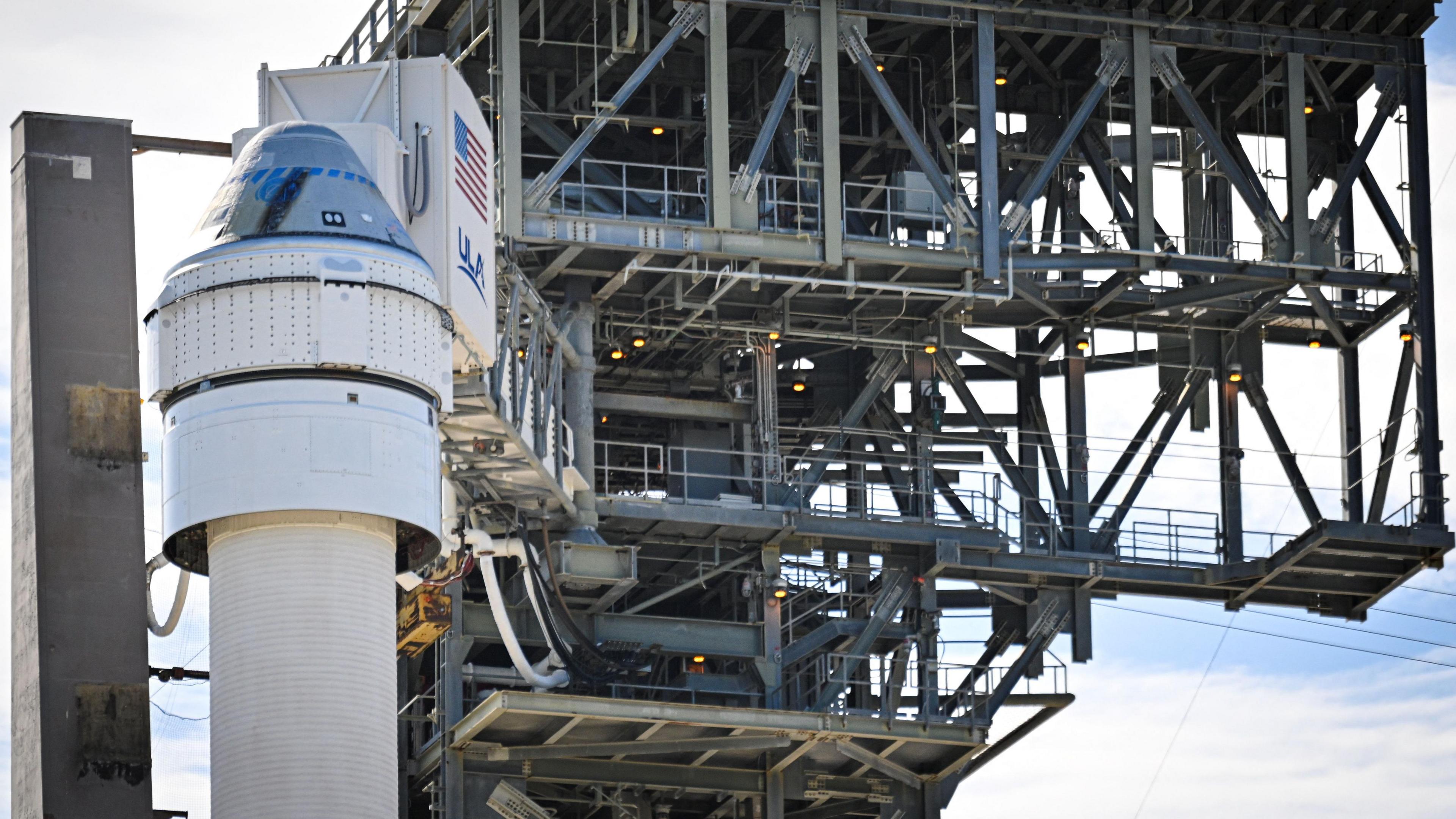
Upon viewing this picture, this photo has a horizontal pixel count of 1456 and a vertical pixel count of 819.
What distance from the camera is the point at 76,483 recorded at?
41.1 m

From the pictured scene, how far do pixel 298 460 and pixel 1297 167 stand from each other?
30.3 meters

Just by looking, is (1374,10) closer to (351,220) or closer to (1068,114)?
(1068,114)

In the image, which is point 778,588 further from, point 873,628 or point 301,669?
point 301,669

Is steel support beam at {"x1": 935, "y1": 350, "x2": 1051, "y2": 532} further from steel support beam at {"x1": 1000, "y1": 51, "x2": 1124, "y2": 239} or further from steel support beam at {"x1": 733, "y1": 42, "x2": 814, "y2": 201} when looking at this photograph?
steel support beam at {"x1": 733, "y1": 42, "x2": 814, "y2": 201}

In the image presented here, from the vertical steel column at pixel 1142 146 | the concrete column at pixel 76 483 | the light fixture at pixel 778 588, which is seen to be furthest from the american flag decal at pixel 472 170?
the vertical steel column at pixel 1142 146

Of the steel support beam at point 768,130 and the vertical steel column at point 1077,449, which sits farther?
the vertical steel column at point 1077,449

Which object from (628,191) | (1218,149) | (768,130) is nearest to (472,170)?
(768,130)

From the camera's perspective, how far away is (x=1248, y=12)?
6306cm

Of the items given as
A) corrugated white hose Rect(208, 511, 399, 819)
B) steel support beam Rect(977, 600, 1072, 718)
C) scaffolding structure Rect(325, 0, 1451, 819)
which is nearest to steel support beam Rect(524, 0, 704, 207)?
scaffolding structure Rect(325, 0, 1451, 819)

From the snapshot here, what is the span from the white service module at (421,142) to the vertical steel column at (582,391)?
1315 cm

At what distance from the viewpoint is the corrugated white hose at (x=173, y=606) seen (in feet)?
136

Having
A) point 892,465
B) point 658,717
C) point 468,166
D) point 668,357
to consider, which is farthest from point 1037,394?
point 468,166

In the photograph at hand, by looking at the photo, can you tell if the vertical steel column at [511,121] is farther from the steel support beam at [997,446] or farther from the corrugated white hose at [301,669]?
the corrugated white hose at [301,669]

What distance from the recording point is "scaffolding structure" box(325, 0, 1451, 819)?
2275 inches
